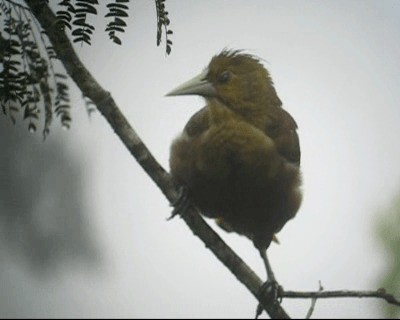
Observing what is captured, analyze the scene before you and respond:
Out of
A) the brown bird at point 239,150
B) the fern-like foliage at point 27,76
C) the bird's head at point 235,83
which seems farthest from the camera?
the bird's head at point 235,83

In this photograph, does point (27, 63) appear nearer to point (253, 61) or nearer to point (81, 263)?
point (253, 61)

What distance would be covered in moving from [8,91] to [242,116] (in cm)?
101

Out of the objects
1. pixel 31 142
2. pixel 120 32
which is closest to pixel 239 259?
pixel 120 32

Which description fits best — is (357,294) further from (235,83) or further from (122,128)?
(235,83)

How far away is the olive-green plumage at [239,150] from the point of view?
2.85m

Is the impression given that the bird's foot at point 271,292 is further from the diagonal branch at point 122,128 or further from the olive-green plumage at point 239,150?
the olive-green plumage at point 239,150

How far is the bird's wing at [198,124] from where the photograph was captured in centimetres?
295

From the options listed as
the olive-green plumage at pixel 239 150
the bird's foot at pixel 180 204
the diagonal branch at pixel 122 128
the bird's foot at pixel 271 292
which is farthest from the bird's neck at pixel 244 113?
the bird's foot at pixel 271 292

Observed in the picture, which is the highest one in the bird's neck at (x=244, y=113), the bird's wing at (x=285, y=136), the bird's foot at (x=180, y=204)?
the bird's neck at (x=244, y=113)

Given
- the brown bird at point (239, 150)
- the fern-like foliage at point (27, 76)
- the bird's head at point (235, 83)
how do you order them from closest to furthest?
the fern-like foliage at point (27, 76)
the brown bird at point (239, 150)
the bird's head at point (235, 83)

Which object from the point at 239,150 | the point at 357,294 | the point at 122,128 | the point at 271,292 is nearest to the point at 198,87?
the point at 239,150

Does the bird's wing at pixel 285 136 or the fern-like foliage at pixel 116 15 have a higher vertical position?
the fern-like foliage at pixel 116 15

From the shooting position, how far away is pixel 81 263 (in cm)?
→ 420

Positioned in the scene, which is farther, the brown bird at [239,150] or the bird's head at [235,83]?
the bird's head at [235,83]
